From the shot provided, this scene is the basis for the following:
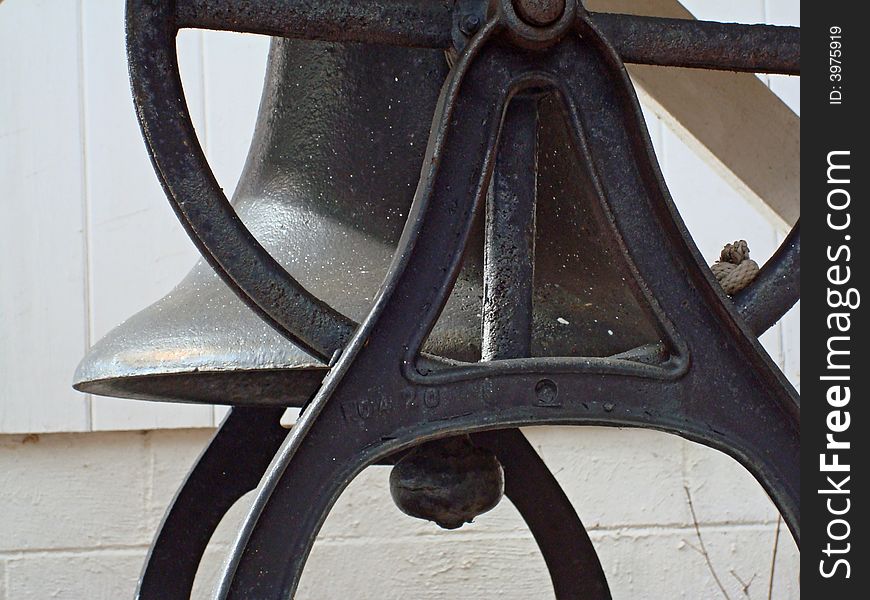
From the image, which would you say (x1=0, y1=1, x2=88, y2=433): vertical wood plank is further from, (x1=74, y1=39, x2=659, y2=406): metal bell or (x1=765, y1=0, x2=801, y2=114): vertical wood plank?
(x1=765, y1=0, x2=801, y2=114): vertical wood plank

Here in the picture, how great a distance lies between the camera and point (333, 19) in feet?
2.01

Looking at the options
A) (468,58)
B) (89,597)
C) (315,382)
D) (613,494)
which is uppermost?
(468,58)

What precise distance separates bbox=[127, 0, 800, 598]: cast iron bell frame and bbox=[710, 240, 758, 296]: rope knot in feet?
0.27

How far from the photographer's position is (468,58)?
1.98ft

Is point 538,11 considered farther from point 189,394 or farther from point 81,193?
point 81,193

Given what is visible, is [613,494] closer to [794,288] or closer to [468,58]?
[794,288]

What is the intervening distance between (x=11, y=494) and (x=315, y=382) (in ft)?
3.10

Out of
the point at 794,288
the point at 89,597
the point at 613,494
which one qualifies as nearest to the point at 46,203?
the point at 89,597

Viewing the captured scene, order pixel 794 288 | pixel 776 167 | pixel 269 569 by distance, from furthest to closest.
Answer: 1. pixel 776 167
2. pixel 794 288
3. pixel 269 569

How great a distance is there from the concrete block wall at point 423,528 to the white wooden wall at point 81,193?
65mm

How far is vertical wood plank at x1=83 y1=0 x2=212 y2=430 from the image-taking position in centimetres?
150

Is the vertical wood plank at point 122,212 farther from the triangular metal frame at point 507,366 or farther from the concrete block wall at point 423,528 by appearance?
the triangular metal frame at point 507,366

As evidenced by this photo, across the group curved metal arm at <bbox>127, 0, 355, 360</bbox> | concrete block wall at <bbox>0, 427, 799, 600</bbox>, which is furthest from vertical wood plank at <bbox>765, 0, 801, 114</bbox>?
curved metal arm at <bbox>127, 0, 355, 360</bbox>

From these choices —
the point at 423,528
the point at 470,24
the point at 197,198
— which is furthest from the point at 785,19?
the point at 197,198
